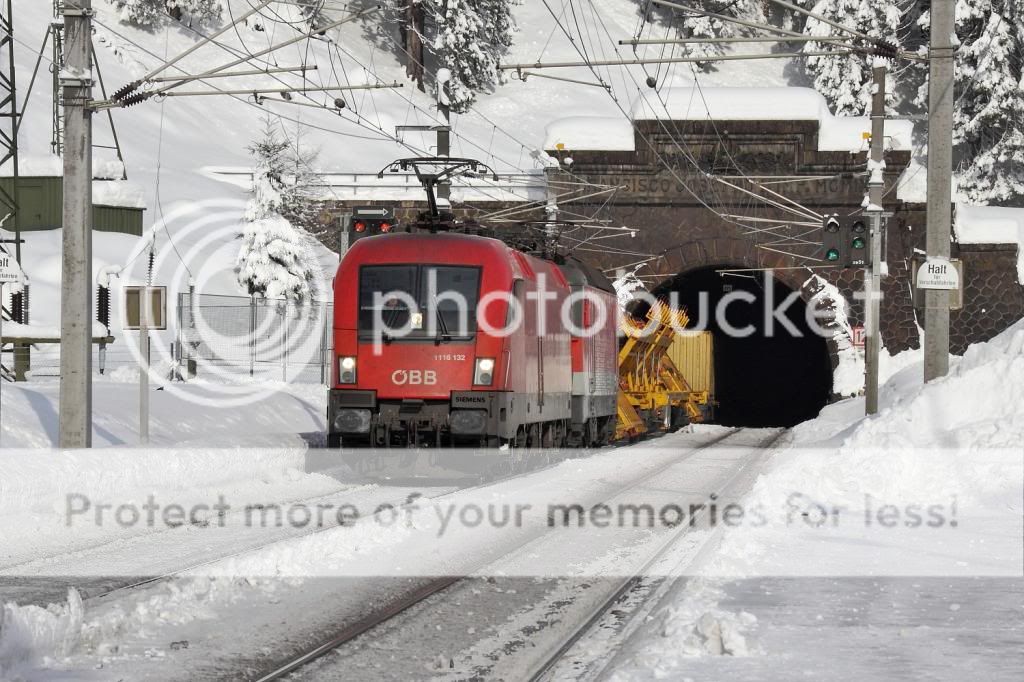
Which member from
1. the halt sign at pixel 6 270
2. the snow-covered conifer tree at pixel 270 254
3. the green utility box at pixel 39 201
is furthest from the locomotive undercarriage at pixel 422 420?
the green utility box at pixel 39 201

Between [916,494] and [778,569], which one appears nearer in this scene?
[778,569]

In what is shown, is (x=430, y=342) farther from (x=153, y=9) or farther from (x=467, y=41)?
(x=153, y=9)

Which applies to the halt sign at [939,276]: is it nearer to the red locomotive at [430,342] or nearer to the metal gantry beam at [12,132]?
the red locomotive at [430,342]

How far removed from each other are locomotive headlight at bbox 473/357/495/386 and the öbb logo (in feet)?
1.77

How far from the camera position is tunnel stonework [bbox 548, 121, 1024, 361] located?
40156 millimetres

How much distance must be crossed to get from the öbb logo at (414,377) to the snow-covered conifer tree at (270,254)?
119 feet

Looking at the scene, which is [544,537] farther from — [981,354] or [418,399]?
[981,354]

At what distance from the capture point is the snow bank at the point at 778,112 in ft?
132

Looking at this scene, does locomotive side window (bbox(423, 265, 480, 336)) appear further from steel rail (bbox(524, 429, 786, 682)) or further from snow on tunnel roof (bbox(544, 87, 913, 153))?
snow on tunnel roof (bbox(544, 87, 913, 153))

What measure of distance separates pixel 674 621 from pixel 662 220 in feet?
111

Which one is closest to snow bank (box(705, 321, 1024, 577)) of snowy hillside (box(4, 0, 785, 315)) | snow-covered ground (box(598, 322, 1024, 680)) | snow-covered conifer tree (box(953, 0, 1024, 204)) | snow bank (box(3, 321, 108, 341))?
snow-covered ground (box(598, 322, 1024, 680))

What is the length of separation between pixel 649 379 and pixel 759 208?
9.37 metres

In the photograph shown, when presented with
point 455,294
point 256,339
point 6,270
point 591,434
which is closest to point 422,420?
point 455,294

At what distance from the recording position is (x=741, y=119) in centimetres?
4034
